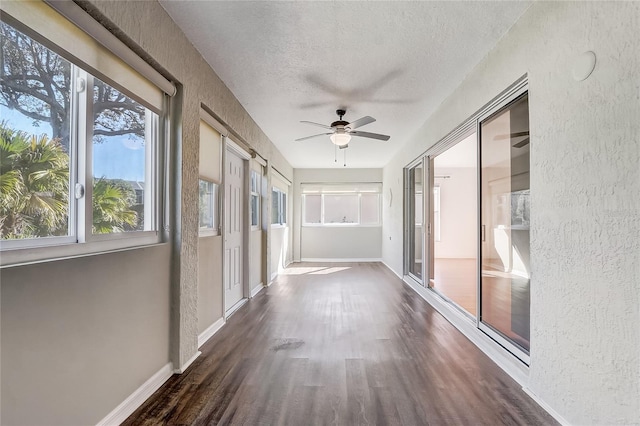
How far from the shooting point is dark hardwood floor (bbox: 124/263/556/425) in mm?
1700

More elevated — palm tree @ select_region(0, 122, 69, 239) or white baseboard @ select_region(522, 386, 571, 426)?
palm tree @ select_region(0, 122, 69, 239)

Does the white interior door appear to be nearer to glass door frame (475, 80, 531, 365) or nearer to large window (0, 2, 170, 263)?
large window (0, 2, 170, 263)

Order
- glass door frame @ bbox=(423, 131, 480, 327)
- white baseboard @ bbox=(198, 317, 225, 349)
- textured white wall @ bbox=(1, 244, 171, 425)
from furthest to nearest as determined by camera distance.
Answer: glass door frame @ bbox=(423, 131, 480, 327) < white baseboard @ bbox=(198, 317, 225, 349) < textured white wall @ bbox=(1, 244, 171, 425)

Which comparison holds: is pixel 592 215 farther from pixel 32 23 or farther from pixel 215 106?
pixel 215 106

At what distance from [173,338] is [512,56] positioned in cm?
327

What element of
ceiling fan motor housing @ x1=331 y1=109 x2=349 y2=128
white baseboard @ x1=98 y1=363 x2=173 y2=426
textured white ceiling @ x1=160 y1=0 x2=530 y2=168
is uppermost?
textured white ceiling @ x1=160 y1=0 x2=530 y2=168

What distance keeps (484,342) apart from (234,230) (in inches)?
119

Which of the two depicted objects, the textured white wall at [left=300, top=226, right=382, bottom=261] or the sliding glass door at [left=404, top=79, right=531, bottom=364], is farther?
the textured white wall at [left=300, top=226, right=382, bottom=261]

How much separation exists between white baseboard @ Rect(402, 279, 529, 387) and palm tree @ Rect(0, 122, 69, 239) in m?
2.91

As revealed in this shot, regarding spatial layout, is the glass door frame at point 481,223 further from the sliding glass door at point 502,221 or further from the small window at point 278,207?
the small window at point 278,207

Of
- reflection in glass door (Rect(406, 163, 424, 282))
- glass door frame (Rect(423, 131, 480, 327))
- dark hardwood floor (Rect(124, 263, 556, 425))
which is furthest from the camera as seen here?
reflection in glass door (Rect(406, 163, 424, 282))

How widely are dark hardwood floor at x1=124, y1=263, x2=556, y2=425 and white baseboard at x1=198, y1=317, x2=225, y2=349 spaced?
0.07 m

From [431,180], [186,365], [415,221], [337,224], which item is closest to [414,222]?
[415,221]

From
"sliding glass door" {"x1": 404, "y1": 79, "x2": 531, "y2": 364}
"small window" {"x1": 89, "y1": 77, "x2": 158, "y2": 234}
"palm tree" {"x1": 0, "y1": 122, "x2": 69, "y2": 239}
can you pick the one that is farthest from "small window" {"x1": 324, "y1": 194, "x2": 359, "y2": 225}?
"palm tree" {"x1": 0, "y1": 122, "x2": 69, "y2": 239}
